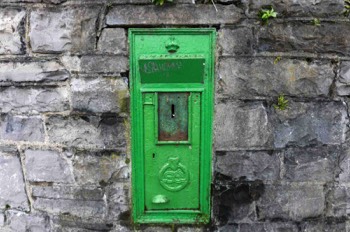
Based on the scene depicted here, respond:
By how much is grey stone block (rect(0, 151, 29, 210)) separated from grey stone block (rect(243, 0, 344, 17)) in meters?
1.64

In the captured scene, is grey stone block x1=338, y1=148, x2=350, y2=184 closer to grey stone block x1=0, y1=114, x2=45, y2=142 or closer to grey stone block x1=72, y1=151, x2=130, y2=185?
grey stone block x1=72, y1=151, x2=130, y2=185

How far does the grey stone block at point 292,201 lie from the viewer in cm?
232

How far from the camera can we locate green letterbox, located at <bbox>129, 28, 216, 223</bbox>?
2131 millimetres

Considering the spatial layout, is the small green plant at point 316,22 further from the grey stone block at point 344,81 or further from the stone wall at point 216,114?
the grey stone block at point 344,81

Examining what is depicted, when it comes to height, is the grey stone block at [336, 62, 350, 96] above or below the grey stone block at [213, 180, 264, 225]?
above

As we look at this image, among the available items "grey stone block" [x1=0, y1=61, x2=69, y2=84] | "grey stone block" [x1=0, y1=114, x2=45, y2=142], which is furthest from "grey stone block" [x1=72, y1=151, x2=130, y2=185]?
"grey stone block" [x1=0, y1=61, x2=69, y2=84]

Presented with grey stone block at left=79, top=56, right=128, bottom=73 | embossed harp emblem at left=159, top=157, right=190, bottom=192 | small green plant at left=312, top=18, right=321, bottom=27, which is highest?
small green plant at left=312, top=18, right=321, bottom=27

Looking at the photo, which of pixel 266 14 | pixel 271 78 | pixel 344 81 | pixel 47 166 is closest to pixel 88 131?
pixel 47 166

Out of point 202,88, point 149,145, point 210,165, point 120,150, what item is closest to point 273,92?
point 202,88

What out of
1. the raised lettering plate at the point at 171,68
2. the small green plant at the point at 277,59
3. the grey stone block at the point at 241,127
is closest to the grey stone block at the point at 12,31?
the raised lettering plate at the point at 171,68

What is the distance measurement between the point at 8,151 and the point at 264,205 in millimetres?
1573

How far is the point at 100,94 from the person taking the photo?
2191 mm

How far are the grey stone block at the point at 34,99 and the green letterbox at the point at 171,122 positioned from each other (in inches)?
16.2

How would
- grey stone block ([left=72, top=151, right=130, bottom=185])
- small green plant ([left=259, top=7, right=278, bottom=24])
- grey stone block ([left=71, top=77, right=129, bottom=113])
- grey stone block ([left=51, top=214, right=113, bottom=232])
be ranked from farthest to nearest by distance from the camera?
1. grey stone block ([left=51, top=214, right=113, bottom=232])
2. grey stone block ([left=72, top=151, right=130, bottom=185])
3. grey stone block ([left=71, top=77, right=129, bottom=113])
4. small green plant ([left=259, top=7, right=278, bottom=24])
